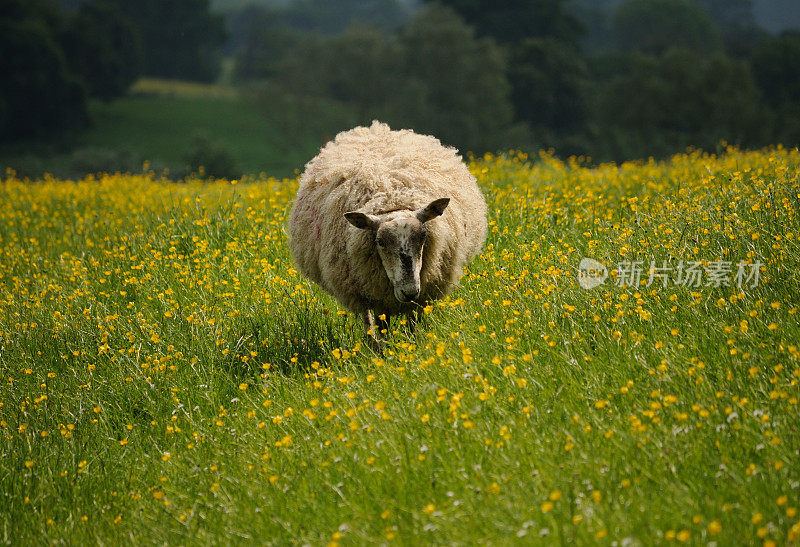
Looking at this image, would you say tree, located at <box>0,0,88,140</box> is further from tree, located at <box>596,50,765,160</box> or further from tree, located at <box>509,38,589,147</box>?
tree, located at <box>596,50,765,160</box>

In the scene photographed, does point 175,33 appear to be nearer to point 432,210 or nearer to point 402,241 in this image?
point 432,210

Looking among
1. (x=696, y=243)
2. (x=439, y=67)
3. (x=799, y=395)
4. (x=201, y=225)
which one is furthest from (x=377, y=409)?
(x=439, y=67)

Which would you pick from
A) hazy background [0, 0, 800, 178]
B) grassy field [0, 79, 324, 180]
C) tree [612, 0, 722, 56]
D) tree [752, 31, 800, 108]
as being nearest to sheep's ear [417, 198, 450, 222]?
hazy background [0, 0, 800, 178]

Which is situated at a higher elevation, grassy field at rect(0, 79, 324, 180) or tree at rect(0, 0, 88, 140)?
tree at rect(0, 0, 88, 140)

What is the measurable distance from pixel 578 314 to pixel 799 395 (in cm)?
156

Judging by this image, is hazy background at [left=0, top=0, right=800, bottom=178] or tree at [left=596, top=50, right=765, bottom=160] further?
hazy background at [left=0, top=0, right=800, bottom=178]

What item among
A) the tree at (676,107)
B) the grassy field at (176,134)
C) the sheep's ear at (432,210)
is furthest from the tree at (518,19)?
the sheep's ear at (432,210)

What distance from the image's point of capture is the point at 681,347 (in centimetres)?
401

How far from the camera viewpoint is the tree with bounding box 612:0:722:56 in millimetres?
55500

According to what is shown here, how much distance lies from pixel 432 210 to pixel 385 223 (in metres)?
0.43

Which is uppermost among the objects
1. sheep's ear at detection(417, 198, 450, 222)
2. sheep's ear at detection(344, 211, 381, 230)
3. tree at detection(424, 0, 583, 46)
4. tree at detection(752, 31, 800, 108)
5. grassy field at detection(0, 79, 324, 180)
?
tree at detection(424, 0, 583, 46)

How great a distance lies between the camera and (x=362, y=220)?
17.4 feet

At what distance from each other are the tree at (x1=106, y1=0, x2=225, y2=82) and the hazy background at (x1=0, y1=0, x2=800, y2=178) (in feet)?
26.5

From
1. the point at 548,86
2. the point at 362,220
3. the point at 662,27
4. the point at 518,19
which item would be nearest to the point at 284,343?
the point at 362,220
